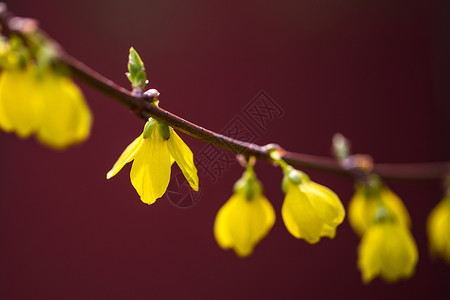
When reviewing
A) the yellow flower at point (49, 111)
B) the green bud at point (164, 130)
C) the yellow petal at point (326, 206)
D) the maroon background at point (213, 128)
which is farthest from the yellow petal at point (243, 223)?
the maroon background at point (213, 128)

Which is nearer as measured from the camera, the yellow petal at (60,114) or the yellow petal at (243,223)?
the yellow petal at (60,114)

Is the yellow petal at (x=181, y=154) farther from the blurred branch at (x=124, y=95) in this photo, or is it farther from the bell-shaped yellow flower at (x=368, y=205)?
the bell-shaped yellow flower at (x=368, y=205)

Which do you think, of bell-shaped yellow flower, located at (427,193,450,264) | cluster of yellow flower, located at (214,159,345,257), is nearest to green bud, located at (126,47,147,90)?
cluster of yellow flower, located at (214,159,345,257)

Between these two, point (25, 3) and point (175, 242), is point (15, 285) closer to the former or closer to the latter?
point (175, 242)

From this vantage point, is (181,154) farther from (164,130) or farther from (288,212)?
(288,212)

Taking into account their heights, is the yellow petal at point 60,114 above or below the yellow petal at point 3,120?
below
